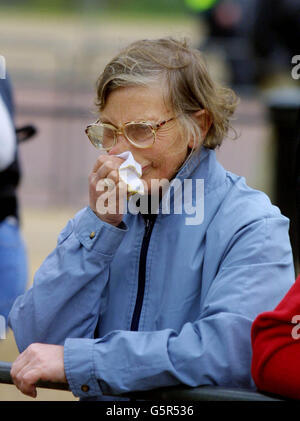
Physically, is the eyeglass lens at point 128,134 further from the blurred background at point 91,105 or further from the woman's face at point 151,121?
the blurred background at point 91,105

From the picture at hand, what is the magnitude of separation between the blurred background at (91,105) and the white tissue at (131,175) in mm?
599

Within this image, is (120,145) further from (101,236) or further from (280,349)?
(280,349)

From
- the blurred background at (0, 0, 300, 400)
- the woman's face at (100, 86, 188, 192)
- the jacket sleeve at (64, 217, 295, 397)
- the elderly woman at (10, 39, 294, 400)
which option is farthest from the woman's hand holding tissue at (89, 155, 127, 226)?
the blurred background at (0, 0, 300, 400)

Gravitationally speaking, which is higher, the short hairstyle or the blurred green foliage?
the blurred green foliage

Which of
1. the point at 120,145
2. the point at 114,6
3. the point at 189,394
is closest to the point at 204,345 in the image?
the point at 189,394

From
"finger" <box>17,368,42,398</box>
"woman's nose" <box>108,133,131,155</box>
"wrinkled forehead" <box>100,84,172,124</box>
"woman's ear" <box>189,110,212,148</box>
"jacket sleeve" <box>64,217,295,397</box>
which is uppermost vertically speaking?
"wrinkled forehead" <box>100,84,172,124</box>

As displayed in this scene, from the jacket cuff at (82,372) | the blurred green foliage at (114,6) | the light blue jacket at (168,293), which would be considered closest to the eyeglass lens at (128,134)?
the light blue jacket at (168,293)

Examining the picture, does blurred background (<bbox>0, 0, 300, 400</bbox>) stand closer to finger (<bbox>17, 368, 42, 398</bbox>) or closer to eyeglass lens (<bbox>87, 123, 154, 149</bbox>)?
eyeglass lens (<bbox>87, 123, 154, 149</bbox>)

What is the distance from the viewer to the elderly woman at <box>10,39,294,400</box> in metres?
2.22

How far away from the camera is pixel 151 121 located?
7.96 feet

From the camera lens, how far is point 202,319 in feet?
7.37

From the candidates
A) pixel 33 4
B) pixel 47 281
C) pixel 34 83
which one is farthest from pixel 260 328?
pixel 33 4

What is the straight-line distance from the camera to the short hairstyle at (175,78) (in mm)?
2441

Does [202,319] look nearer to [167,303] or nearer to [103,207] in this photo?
[167,303]
